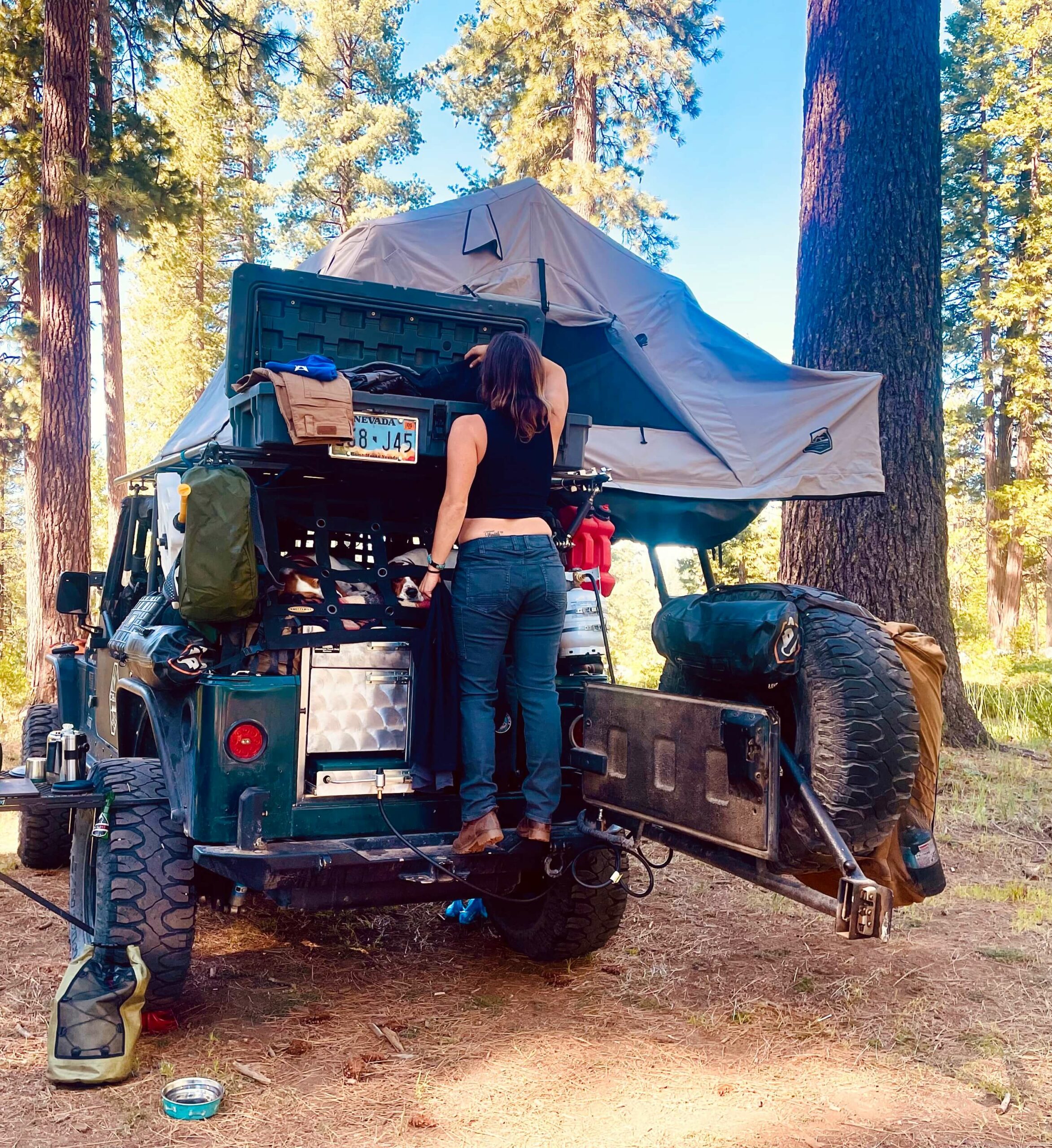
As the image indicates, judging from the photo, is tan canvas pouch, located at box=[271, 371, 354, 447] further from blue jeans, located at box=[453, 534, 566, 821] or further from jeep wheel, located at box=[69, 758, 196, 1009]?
jeep wheel, located at box=[69, 758, 196, 1009]

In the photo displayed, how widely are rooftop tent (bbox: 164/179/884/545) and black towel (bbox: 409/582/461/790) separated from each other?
2793 millimetres

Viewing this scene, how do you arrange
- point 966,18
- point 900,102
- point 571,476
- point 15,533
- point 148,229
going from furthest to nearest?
point 15,533 → point 966,18 → point 148,229 → point 900,102 → point 571,476

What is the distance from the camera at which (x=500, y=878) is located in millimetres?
3900

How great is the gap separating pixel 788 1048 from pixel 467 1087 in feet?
3.82

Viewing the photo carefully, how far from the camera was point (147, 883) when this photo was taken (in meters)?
3.50

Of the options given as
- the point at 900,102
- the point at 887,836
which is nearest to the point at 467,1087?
the point at 887,836

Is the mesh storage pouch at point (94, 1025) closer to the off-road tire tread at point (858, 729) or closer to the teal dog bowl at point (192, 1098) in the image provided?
the teal dog bowl at point (192, 1098)

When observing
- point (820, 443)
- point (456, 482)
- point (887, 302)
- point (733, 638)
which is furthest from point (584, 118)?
point (733, 638)

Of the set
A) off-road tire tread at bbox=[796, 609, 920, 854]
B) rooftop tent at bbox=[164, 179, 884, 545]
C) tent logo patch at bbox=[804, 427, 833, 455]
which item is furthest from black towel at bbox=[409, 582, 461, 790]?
tent logo patch at bbox=[804, 427, 833, 455]

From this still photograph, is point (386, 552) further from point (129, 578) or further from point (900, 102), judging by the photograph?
point (900, 102)

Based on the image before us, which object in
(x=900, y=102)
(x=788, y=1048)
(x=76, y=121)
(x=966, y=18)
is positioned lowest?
(x=788, y=1048)

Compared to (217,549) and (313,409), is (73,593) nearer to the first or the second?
(217,549)

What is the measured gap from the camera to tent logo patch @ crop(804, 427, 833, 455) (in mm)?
6688

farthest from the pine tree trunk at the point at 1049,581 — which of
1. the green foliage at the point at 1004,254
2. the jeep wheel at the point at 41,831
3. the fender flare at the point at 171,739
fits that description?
the fender flare at the point at 171,739
